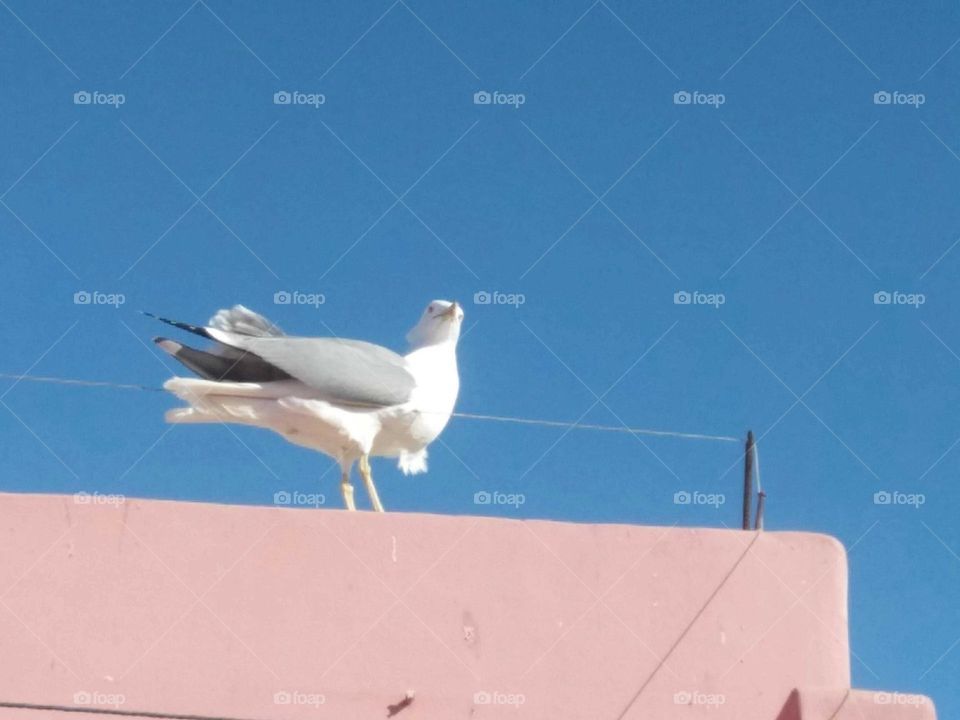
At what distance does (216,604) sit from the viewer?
19.1 feet

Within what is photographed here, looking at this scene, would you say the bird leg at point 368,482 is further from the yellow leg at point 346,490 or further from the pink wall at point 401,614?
the pink wall at point 401,614

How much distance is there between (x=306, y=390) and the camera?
23.2 ft

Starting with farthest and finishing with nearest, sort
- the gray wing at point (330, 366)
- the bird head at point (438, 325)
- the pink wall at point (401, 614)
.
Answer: the bird head at point (438, 325), the gray wing at point (330, 366), the pink wall at point (401, 614)

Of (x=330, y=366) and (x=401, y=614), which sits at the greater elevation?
(x=330, y=366)

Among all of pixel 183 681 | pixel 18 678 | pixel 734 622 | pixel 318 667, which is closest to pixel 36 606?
pixel 18 678

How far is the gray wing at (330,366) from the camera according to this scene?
704 centimetres

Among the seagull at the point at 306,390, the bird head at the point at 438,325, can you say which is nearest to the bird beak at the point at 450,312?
the bird head at the point at 438,325

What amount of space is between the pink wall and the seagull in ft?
3.78

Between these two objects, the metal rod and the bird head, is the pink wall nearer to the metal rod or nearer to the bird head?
the metal rod

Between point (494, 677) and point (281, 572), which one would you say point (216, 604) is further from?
point (494, 677)

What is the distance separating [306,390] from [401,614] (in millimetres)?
1565

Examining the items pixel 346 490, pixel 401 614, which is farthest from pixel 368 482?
pixel 401 614

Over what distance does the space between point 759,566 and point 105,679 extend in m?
2.49

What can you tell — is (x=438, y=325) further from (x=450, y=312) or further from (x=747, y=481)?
(x=747, y=481)
